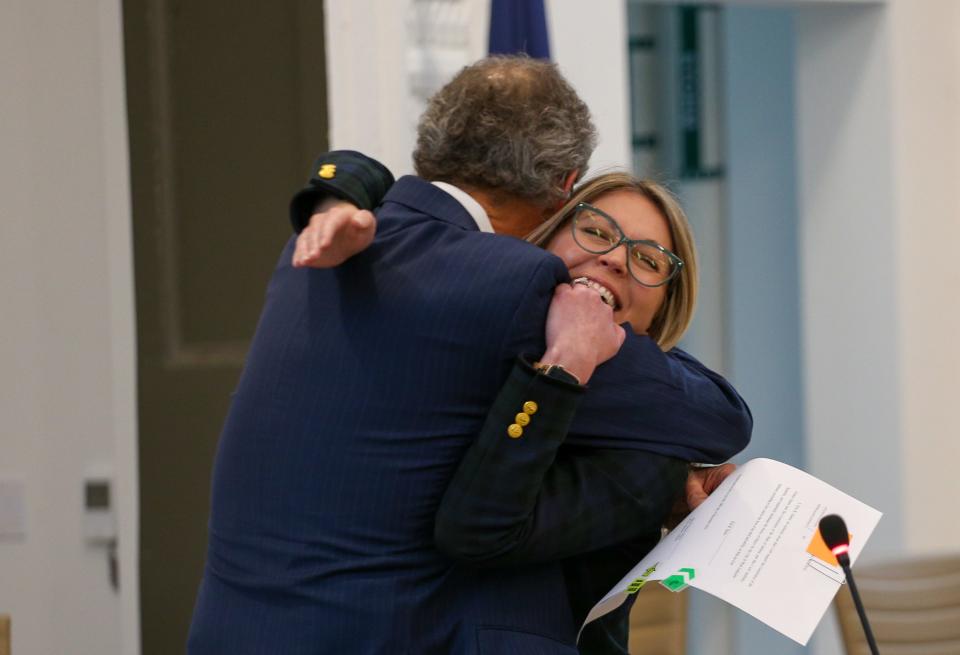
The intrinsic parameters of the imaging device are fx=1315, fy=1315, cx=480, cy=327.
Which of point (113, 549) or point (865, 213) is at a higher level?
point (865, 213)

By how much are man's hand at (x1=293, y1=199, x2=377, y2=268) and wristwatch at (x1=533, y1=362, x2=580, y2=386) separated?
9.3 inches

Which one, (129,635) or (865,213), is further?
(865,213)

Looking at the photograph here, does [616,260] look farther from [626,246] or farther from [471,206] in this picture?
[471,206]

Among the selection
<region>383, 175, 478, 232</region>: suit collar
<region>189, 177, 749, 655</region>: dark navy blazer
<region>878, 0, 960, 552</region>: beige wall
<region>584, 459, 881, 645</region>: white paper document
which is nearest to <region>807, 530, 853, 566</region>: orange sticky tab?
<region>584, 459, 881, 645</region>: white paper document

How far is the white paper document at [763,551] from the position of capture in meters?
1.53

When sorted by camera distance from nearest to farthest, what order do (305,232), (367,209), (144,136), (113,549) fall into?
(305,232) < (367,209) < (144,136) < (113,549)

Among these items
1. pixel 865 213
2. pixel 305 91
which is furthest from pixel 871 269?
pixel 305 91

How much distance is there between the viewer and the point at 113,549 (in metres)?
3.64

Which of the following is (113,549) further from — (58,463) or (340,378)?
(340,378)

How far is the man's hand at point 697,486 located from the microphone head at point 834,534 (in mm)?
344

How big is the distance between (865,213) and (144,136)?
252 cm

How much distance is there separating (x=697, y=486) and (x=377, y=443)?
511mm

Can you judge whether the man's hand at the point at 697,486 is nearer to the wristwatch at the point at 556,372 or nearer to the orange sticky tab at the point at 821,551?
the orange sticky tab at the point at 821,551

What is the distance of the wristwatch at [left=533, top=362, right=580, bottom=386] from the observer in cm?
143
